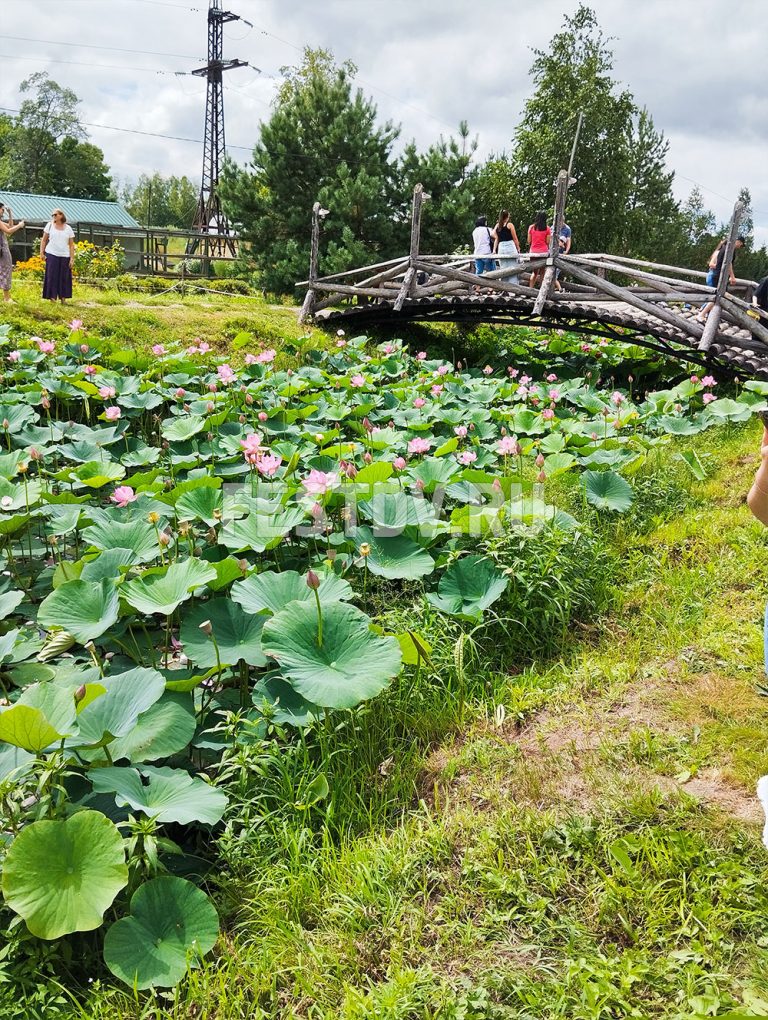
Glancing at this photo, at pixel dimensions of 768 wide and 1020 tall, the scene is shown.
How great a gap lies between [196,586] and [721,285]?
18.5 feet

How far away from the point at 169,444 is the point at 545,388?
3435mm

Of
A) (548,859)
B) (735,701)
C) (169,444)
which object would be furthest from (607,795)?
(169,444)

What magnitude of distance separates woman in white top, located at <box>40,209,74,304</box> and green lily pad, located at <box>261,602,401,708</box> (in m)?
7.11

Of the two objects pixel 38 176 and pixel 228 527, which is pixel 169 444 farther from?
pixel 38 176

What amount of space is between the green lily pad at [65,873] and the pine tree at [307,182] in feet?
38.3

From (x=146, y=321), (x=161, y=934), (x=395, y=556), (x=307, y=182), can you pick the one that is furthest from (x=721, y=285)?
(x=307, y=182)

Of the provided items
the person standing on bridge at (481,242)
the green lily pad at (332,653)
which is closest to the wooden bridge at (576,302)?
the person standing on bridge at (481,242)

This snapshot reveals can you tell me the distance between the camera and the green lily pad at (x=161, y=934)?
4.87 ft

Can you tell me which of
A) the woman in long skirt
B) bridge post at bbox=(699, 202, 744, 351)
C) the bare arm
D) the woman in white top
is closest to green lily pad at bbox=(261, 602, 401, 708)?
the bare arm

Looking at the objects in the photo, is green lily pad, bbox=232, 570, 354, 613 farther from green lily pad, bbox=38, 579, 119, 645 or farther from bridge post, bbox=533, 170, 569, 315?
bridge post, bbox=533, 170, 569, 315

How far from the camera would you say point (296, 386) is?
497 centimetres

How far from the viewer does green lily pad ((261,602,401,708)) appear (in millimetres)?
1889

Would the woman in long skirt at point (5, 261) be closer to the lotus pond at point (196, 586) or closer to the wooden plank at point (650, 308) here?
the lotus pond at point (196, 586)

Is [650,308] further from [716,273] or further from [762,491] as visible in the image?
[762,491]
